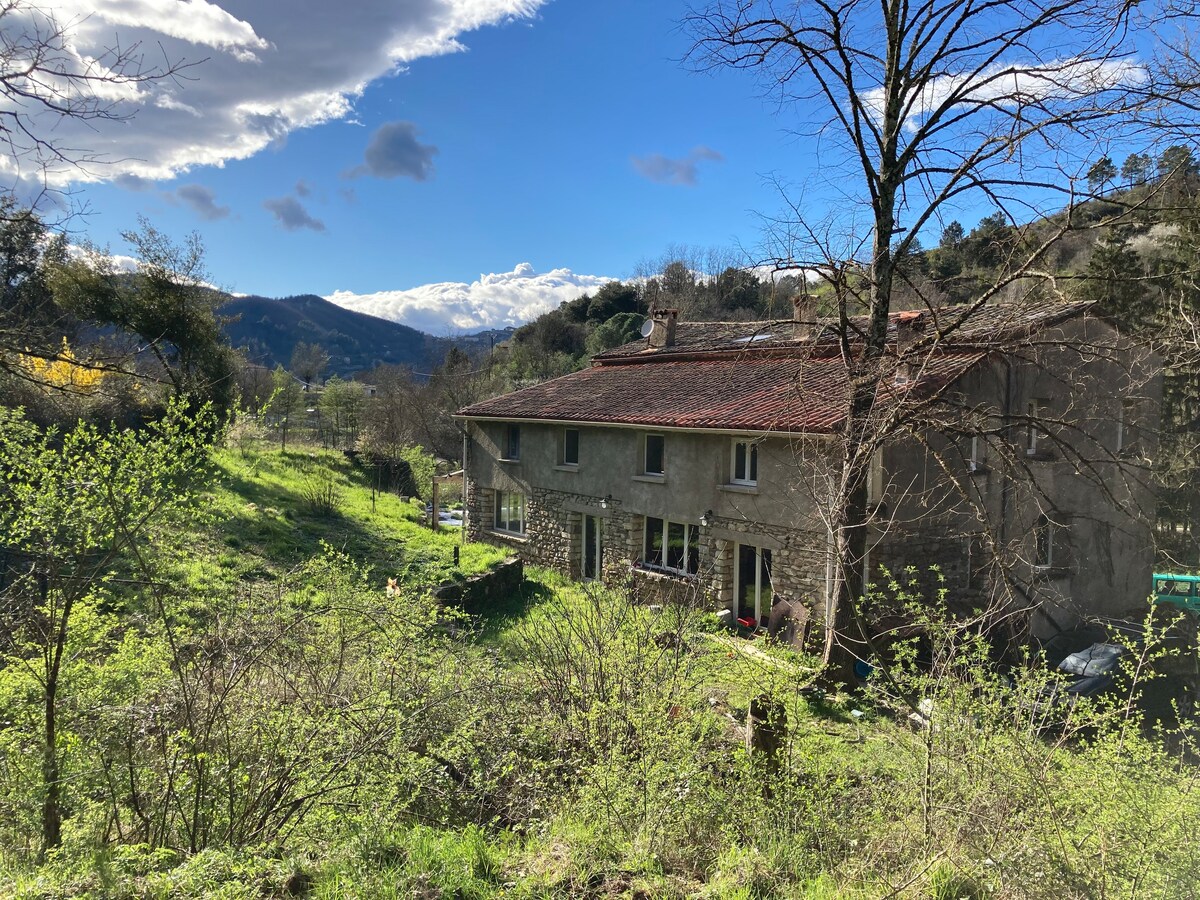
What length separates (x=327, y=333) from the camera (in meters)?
124

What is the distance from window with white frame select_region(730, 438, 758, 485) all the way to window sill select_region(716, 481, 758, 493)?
112 mm

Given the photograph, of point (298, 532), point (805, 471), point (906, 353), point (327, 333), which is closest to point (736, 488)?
point (805, 471)

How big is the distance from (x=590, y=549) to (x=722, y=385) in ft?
19.2

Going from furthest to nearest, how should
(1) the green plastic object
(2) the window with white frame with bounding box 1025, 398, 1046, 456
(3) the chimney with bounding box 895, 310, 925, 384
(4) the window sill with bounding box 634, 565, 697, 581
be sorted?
(1) the green plastic object
(4) the window sill with bounding box 634, 565, 697, 581
(2) the window with white frame with bounding box 1025, 398, 1046, 456
(3) the chimney with bounding box 895, 310, 925, 384

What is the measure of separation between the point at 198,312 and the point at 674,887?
24560mm

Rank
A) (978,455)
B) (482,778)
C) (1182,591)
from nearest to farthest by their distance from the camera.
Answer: (482,778) < (978,455) < (1182,591)

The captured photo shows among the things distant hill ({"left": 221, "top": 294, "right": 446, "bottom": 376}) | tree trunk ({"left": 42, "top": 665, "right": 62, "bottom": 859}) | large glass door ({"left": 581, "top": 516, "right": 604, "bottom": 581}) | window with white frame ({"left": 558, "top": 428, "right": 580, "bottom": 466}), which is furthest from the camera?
distant hill ({"left": 221, "top": 294, "right": 446, "bottom": 376})

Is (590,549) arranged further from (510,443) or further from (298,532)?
(298,532)

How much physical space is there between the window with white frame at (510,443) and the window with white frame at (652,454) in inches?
208

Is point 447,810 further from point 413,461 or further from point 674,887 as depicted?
point 413,461

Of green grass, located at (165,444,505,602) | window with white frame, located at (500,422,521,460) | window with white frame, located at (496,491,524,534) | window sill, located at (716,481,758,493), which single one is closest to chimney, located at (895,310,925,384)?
window sill, located at (716,481,758,493)

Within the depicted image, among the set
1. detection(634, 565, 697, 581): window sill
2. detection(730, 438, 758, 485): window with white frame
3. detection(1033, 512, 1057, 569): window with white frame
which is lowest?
detection(634, 565, 697, 581): window sill

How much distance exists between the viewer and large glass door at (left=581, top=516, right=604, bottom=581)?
1875 cm

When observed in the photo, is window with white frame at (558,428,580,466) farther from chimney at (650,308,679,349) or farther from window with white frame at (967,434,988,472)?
window with white frame at (967,434,988,472)
